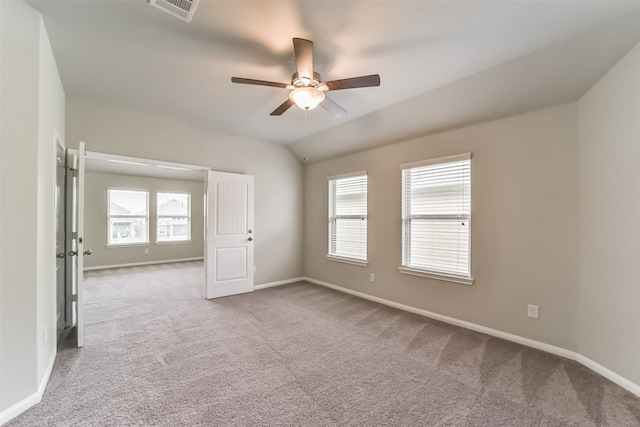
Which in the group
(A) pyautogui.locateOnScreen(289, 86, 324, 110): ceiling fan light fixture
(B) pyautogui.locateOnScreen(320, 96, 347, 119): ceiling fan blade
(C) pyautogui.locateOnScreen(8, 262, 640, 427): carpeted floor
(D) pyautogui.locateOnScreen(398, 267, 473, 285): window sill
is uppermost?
(B) pyautogui.locateOnScreen(320, 96, 347, 119): ceiling fan blade

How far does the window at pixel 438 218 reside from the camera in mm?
3275

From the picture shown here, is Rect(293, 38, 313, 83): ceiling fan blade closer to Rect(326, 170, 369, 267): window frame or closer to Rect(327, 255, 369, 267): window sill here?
Rect(326, 170, 369, 267): window frame

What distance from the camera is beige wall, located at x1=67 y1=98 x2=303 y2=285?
3424 mm

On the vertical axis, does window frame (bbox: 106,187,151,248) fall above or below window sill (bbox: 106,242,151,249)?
above

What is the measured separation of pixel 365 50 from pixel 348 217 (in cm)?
284

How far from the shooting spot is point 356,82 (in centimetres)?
211

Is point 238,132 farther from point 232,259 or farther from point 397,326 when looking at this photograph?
point 397,326

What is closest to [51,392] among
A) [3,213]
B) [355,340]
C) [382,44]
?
[3,213]

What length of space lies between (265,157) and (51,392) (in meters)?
4.00

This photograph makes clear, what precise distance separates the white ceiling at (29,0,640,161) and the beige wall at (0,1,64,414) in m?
0.29

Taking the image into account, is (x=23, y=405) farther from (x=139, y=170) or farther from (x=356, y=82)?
(x=139, y=170)

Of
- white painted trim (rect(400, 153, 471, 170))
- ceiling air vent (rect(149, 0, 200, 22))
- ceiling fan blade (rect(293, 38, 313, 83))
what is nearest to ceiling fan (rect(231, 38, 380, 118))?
ceiling fan blade (rect(293, 38, 313, 83))

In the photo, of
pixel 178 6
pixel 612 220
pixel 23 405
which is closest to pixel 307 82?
pixel 178 6

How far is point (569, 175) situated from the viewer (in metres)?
2.58
